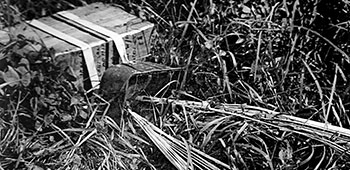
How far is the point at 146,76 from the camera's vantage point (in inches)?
75.9

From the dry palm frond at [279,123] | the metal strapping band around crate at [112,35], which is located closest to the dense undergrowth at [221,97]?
the dry palm frond at [279,123]

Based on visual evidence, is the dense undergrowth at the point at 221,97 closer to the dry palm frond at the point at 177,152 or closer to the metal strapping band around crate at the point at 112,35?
the dry palm frond at the point at 177,152

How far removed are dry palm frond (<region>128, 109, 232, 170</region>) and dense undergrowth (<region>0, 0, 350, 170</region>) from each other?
0.03m

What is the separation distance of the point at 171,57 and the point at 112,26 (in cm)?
25

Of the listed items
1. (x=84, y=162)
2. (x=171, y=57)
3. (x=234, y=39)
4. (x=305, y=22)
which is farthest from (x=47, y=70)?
(x=305, y=22)

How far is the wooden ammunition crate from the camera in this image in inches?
78.2

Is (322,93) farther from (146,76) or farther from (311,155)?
(146,76)

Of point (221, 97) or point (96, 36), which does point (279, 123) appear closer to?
point (221, 97)

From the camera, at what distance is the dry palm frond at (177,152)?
5.86 ft

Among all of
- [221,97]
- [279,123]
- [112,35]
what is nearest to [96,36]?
[112,35]

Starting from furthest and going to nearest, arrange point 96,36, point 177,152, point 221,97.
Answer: point 96,36 → point 221,97 → point 177,152

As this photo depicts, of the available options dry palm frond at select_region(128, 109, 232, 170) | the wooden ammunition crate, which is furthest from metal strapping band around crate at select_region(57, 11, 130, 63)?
dry palm frond at select_region(128, 109, 232, 170)

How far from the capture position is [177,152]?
5.96 feet

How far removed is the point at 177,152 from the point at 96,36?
1.71 ft
